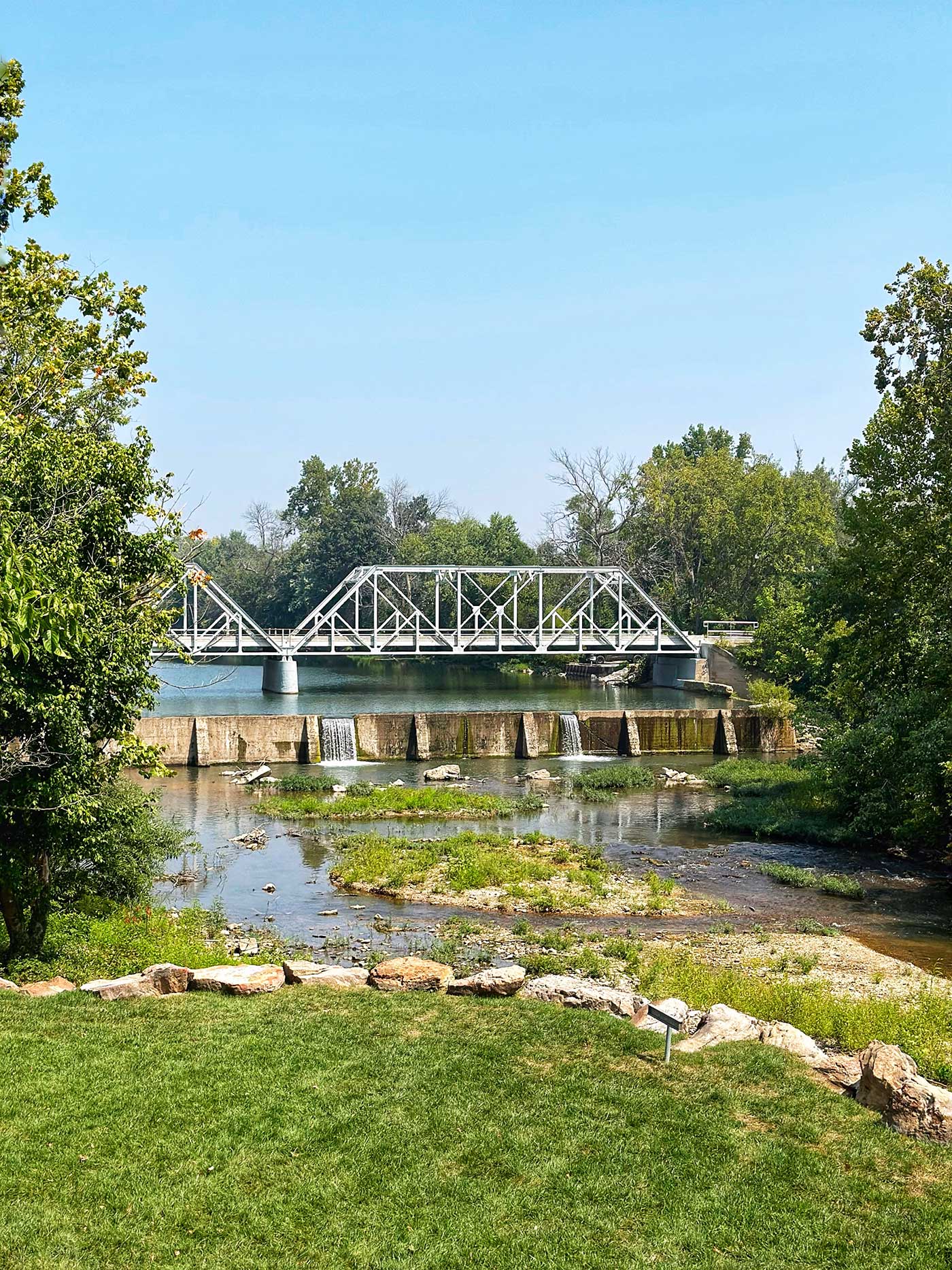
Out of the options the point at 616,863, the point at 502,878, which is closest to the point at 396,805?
the point at 616,863

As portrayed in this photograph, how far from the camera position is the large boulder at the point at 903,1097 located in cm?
947

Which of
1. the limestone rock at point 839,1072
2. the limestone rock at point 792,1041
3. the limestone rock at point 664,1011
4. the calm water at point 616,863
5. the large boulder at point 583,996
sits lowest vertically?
the calm water at point 616,863

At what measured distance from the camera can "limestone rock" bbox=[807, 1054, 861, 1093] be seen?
10.7m

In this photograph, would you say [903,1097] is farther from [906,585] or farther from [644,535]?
[644,535]

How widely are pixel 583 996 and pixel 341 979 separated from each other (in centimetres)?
290

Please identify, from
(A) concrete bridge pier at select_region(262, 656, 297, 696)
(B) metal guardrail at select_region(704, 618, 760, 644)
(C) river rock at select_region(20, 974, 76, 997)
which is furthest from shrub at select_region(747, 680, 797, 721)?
(C) river rock at select_region(20, 974, 76, 997)

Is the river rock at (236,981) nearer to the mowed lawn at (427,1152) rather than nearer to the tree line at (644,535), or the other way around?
the mowed lawn at (427,1152)

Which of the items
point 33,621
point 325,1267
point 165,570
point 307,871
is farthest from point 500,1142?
point 307,871

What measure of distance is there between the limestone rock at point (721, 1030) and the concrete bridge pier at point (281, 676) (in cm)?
5148

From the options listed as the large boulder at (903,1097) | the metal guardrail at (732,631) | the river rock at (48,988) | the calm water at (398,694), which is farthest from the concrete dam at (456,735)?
the large boulder at (903,1097)

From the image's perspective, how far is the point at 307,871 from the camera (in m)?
24.5

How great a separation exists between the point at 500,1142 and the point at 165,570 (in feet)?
29.4

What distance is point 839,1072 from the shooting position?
1104 centimetres

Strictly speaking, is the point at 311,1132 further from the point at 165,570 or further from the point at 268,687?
the point at 268,687
